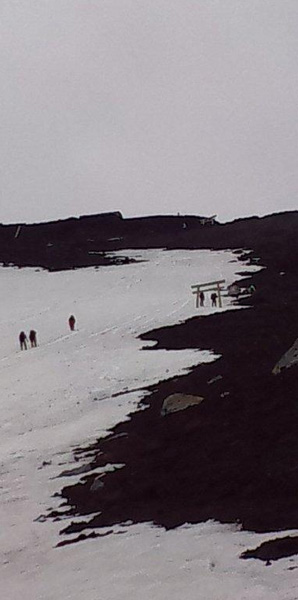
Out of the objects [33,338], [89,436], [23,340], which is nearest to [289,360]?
[89,436]

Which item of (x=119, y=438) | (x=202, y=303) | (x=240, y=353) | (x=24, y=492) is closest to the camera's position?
(x=24, y=492)

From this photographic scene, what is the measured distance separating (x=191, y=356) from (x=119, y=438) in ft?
30.8

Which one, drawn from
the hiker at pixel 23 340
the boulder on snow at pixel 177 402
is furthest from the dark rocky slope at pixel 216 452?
the hiker at pixel 23 340

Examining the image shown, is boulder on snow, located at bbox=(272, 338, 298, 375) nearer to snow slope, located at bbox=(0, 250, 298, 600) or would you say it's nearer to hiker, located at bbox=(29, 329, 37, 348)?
snow slope, located at bbox=(0, 250, 298, 600)

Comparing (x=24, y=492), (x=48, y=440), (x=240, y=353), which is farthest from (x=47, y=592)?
(x=240, y=353)

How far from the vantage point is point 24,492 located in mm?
17156

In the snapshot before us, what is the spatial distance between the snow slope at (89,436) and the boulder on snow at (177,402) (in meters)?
1.63

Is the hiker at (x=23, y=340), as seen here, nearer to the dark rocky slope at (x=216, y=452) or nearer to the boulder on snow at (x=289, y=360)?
the dark rocky slope at (x=216, y=452)

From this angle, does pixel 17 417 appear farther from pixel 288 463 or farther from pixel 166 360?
pixel 288 463

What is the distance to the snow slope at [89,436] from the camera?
36.5 feet

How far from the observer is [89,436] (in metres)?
20.4

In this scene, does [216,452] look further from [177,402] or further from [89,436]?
[89,436]

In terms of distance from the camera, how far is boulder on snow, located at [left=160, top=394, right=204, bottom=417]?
19953 mm

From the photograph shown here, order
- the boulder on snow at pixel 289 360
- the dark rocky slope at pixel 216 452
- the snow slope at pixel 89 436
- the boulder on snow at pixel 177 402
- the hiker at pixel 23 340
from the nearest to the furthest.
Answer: the snow slope at pixel 89 436 < the dark rocky slope at pixel 216 452 < the boulder on snow at pixel 177 402 < the boulder on snow at pixel 289 360 < the hiker at pixel 23 340
